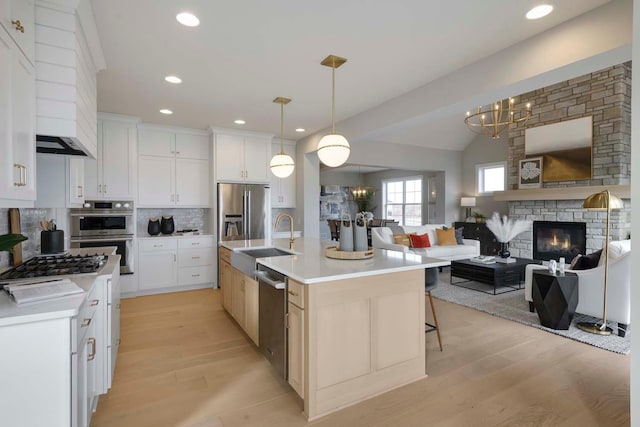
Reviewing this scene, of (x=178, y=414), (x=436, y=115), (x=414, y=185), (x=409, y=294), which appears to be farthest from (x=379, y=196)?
(x=178, y=414)

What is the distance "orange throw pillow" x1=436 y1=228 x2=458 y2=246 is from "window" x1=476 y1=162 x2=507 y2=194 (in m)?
3.03

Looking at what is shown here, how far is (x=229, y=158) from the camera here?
530 cm

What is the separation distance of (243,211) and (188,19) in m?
3.38

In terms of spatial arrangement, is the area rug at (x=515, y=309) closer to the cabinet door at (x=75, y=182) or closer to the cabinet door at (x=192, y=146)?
the cabinet door at (x=75, y=182)

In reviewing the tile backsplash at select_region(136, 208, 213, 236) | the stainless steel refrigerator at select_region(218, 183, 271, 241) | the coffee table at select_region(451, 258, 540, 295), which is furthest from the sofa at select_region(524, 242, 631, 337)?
the tile backsplash at select_region(136, 208, 213, 236)

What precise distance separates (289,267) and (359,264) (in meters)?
0.51

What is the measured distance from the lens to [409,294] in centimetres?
239

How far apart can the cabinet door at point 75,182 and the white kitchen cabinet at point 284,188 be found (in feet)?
9.79

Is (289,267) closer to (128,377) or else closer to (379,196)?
(128,377)

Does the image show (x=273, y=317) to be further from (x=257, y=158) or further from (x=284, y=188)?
(x=284, y=188)

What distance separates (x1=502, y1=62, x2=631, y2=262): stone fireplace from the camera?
5.50 metres

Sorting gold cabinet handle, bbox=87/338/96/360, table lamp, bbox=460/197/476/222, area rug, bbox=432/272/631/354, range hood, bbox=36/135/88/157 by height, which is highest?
range hood, bbox=36/135/88/157

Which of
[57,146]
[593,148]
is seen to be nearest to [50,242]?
[57,146]

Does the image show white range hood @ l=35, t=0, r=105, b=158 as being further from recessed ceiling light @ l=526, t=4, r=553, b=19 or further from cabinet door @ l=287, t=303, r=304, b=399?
recessed ceiling light @ l=526, t=4, r=553, b=19
